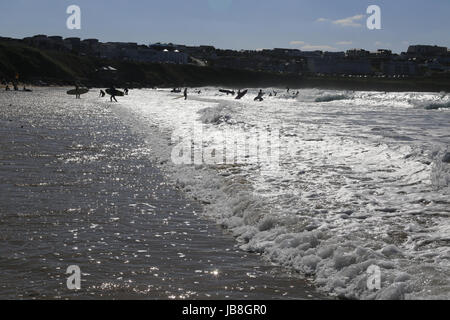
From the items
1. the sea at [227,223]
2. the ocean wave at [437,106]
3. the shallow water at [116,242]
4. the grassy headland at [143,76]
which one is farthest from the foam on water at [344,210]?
the grassy headland at [143,76]

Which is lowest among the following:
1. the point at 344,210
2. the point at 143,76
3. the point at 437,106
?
the point at 344,210

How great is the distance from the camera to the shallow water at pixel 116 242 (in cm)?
591

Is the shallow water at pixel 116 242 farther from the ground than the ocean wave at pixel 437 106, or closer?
closer

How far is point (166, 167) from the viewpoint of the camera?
1474cm

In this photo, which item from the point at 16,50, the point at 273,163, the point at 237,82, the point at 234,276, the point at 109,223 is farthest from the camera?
the point at 237,82

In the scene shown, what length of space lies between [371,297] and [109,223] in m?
4.76

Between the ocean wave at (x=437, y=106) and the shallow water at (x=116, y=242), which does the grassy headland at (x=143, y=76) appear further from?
the shallow water at (x=116, y=242)

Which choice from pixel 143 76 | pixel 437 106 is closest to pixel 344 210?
pixel 437 106

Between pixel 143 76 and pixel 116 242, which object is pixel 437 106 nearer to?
pixel 116 242

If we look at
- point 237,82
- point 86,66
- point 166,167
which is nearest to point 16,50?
point 86,66

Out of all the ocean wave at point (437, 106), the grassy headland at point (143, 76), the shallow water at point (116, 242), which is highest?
the grassy headland at point (143, 76)

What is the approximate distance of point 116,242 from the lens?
7.52m

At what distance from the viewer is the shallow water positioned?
591 cm
